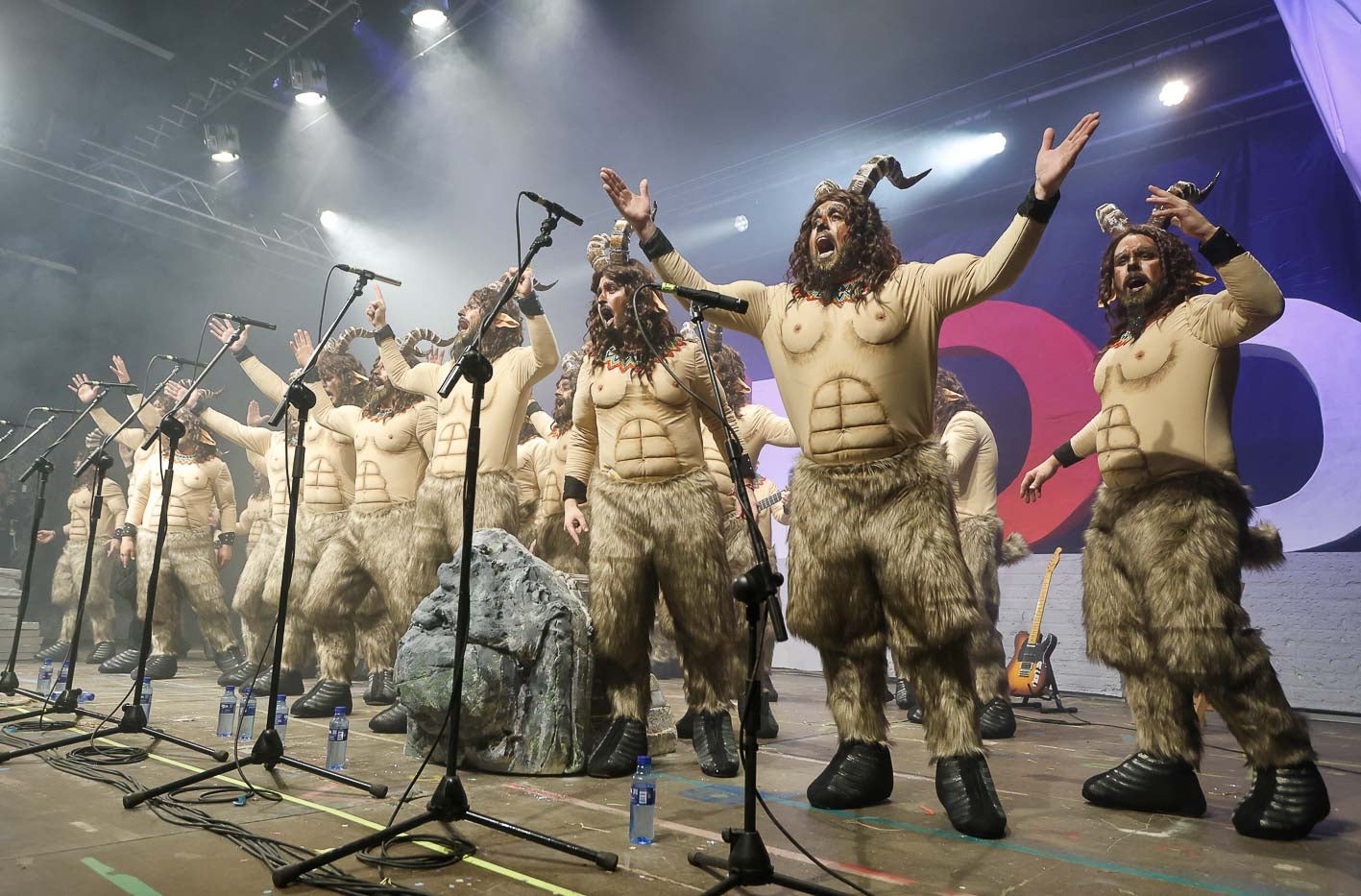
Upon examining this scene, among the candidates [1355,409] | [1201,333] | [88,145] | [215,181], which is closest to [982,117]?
[1355,409]

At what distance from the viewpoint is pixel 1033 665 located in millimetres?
6363

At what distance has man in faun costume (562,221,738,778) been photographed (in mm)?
3504

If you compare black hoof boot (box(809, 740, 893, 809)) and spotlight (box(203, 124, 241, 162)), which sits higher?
spotlight (box(203, 124, 241, 162))

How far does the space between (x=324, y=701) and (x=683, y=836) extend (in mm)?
3375

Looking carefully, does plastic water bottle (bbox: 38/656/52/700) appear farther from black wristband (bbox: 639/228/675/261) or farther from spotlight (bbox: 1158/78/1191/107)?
spotlight (bbox: 1158/78/1191/107)

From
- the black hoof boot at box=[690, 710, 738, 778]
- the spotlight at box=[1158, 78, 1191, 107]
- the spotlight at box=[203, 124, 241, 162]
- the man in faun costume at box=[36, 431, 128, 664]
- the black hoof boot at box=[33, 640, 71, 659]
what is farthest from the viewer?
the spotlight at box=[203, 124, 241, 162]

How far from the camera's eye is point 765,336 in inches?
125

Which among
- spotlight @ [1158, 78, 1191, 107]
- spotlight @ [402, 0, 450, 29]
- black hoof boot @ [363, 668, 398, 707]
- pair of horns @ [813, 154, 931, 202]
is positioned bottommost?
black hoof boot @ [363, 668, 398, 707]

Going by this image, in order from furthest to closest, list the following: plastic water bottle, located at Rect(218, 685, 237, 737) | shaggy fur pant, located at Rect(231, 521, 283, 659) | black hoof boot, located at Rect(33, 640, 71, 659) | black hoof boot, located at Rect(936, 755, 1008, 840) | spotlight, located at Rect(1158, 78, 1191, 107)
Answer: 1. black hoof boot, located at Rect(33, 640, 71, 659)
2. spotlight, located at Rect(1158, 78, 1191, 107)
3. shaggy fur pant, located at Rect(231, 521, 283, 659)
4. plastic water bottle, located at Rect(218, 685, 237, 737)
5. black hoof boot, located at Rect(936, 755, 1008, 840)

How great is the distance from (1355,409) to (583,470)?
18.2 feet

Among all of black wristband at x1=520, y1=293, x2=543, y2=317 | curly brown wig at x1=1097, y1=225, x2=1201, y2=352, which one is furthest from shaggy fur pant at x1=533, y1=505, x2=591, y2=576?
curly brown wig at x1=1097, y1=225, x2=1201, y2=352

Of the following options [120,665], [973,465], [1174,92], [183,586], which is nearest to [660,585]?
[973,465]

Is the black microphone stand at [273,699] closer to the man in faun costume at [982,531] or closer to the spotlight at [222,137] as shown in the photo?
the man in faun costume at [982,531]

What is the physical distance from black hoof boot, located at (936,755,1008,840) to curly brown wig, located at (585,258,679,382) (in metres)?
1.97
